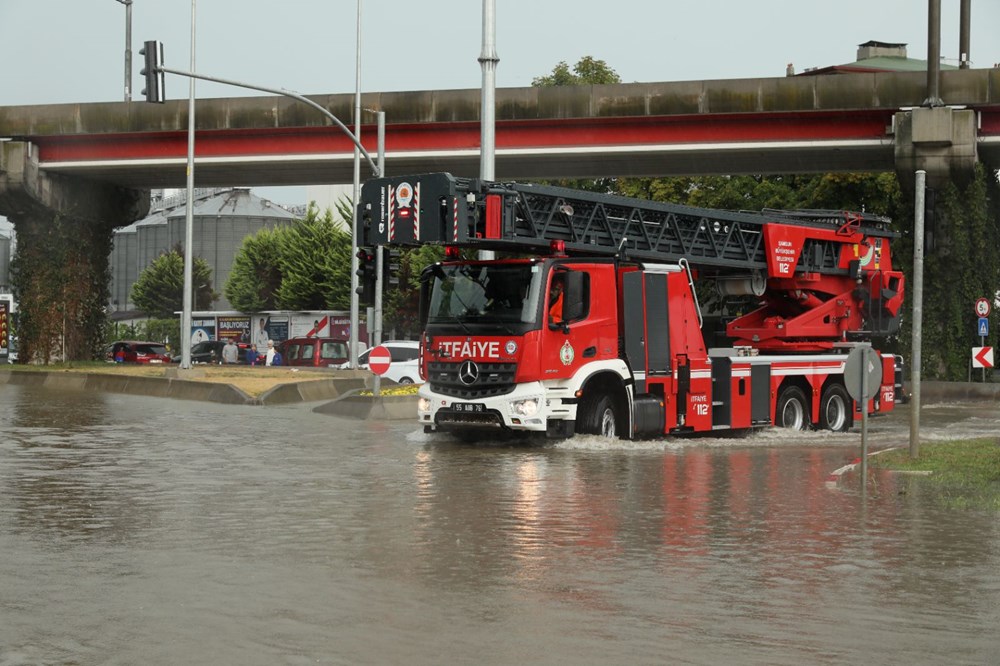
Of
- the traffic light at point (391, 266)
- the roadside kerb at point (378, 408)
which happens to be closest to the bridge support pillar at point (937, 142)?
the traffic light at point (391, 266)

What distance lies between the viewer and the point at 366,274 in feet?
69.5

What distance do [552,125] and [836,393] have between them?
58.3 feet

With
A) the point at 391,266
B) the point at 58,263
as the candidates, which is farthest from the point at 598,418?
the point at 58,263

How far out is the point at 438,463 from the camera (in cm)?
1783

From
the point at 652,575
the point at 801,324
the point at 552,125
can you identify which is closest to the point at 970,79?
the point at 552,125

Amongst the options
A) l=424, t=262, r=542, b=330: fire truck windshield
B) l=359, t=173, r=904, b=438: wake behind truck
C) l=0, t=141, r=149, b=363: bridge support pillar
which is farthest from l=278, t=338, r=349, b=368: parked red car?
l=424, t=262, r=542, b=330: fire truck windshield

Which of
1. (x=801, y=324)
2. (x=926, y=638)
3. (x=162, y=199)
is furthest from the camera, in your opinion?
(x=162, y=199)

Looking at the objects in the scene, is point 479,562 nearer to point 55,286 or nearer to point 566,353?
point 566,353

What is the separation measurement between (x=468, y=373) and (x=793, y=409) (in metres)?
6.75

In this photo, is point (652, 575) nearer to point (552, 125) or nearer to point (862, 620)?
point (862, 620)

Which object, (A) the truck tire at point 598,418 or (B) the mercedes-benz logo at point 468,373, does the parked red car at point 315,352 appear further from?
(B) the mercedes-benz logo at point 468,373

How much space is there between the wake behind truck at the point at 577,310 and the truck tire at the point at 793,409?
36 mm

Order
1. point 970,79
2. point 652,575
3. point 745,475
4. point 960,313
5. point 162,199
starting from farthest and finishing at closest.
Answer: point 162,199 < point 960,313 < point 970,79 < point 745,475 < point 652,575

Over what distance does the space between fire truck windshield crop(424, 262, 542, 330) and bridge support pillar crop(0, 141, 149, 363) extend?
28125 millimetres
